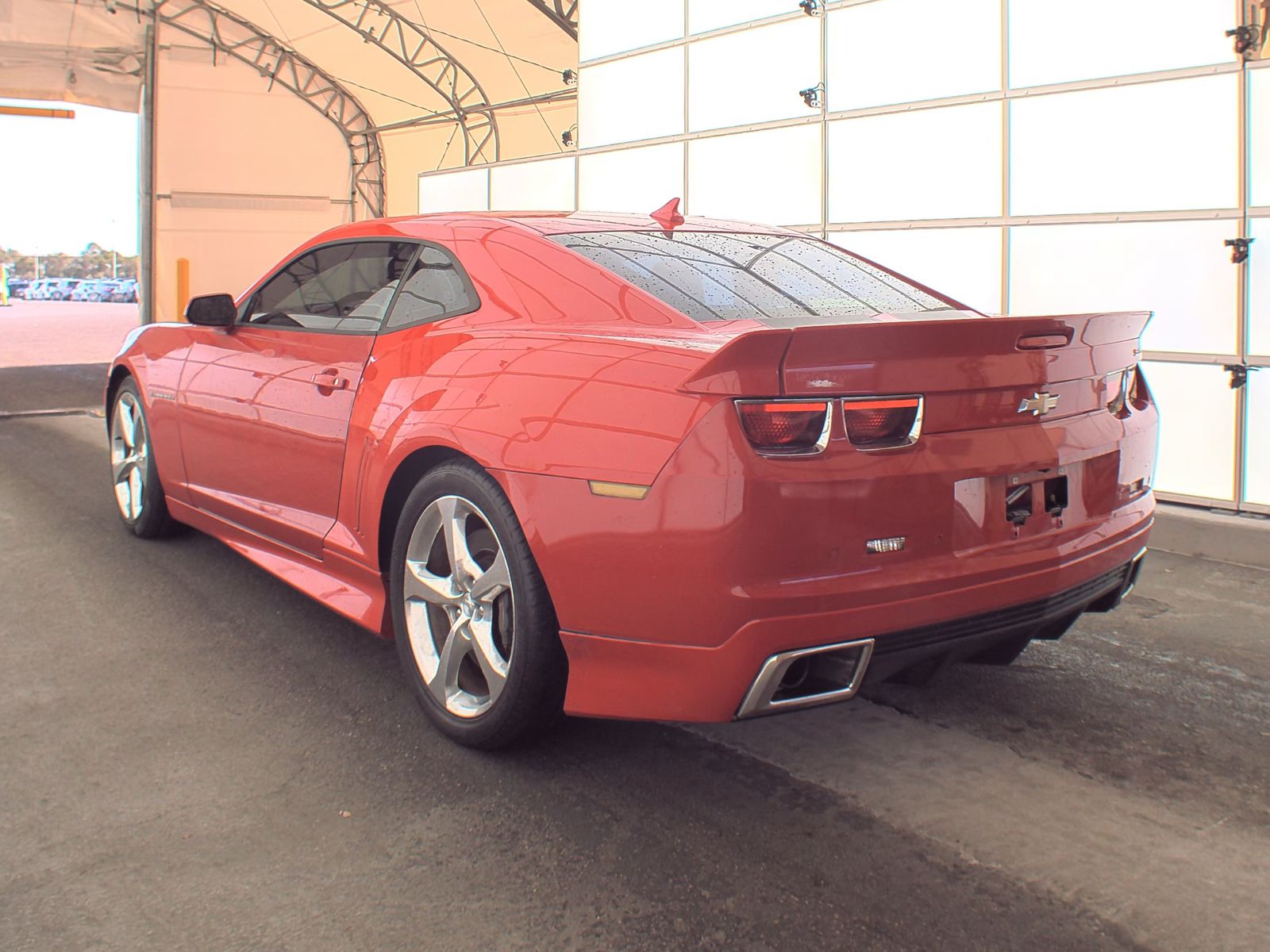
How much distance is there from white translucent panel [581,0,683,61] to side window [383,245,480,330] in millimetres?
7637

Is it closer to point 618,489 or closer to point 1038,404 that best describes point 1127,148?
point 1038,404

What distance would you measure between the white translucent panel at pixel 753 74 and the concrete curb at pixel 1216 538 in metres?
4.62

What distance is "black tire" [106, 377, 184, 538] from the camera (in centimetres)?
530

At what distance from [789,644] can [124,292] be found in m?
71.7

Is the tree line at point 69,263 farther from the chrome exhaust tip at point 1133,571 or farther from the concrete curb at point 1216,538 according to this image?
the chrome exhaust tip at point 1133,571

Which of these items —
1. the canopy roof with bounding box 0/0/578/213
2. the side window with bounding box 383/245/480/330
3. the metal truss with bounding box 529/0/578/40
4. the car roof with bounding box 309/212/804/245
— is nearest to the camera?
the side window with bounding box 383/245/480/330

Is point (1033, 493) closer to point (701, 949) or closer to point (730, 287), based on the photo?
point (730, 287)

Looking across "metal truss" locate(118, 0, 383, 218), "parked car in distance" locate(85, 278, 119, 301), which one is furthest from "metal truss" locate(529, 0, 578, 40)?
"parked car in distance" locate(85, 278, 119, 301)

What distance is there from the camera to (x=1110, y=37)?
734 cm

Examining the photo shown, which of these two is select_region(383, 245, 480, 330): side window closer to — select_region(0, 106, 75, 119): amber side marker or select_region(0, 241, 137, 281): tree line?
select_region(0, 106, 75, 119): amber side marker

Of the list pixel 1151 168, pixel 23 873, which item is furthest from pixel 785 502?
pixel 1151 168

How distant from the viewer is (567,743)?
3.22 metres

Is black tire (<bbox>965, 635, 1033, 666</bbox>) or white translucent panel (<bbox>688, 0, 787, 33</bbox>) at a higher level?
white translucent panel (<bbox>688, 0, 787, 33</bbox>)

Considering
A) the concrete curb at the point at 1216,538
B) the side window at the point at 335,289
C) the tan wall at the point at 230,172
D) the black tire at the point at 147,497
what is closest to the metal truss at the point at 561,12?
the tan wall at the point at 230,172
